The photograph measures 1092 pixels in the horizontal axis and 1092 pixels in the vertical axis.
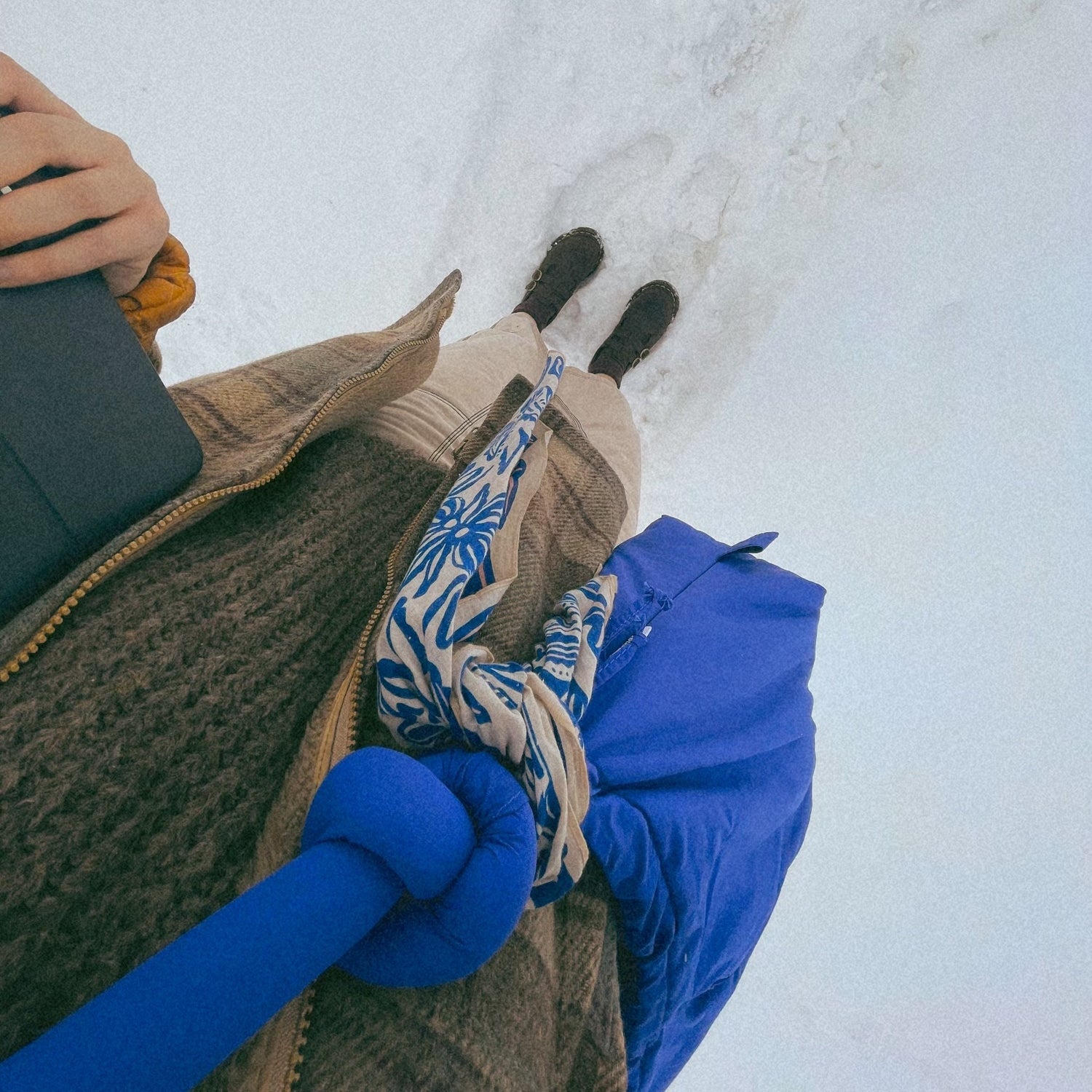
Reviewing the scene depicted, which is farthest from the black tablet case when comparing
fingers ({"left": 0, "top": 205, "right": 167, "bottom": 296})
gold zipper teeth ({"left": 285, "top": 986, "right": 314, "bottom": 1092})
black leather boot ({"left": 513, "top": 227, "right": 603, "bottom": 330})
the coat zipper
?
black leather boot ({"left": 513, "top": 227, "right": 603, "bottom": 330})

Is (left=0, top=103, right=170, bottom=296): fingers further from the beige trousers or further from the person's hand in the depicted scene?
the beige trousers

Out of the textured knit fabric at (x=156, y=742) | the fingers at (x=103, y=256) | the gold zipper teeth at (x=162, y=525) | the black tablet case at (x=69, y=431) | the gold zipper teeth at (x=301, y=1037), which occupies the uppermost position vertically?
the fingers at (x=103, y=256)

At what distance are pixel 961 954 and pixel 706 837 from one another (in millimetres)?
1106

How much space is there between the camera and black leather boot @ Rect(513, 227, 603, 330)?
4.63 ft

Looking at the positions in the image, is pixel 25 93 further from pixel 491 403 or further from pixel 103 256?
pixel 491 403

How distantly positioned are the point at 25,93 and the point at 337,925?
564 millimetres

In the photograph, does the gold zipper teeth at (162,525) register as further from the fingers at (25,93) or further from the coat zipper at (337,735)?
the fingers at (25,93)

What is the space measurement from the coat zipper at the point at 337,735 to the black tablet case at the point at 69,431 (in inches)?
7.7

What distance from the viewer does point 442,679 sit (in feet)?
1.53

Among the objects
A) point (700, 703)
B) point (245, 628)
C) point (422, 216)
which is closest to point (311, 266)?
point (422, 216)

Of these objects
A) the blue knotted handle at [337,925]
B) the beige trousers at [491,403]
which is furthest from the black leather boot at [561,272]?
the blue knotted handle at [337,925]

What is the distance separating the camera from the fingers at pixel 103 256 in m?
0.39

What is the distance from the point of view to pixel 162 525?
46cm

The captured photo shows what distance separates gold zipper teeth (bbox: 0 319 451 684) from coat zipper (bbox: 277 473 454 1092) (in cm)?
13
